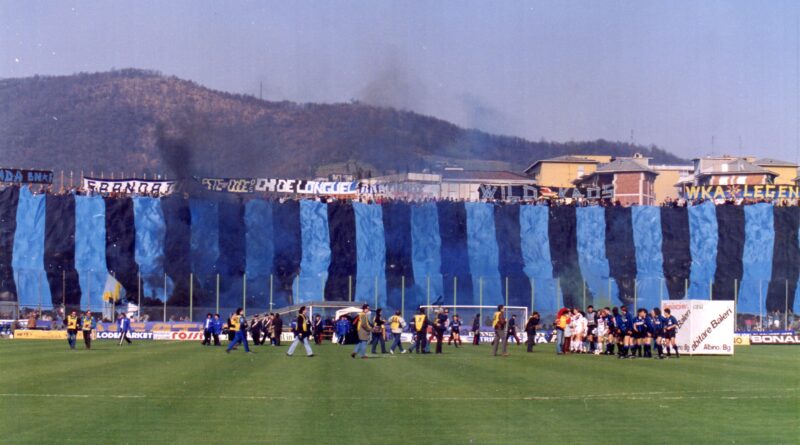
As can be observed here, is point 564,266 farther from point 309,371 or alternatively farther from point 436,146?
point 309,371

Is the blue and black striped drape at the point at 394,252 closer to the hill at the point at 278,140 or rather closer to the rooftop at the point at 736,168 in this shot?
the hill at the point at 278,140

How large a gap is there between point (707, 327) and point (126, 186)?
68072 mm

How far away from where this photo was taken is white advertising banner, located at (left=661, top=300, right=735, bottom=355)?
41.1 metres

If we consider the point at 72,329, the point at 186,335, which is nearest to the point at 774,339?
the point at 186,335

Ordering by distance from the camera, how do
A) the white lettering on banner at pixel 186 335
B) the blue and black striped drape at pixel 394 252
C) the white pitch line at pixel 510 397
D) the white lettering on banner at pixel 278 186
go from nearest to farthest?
the white pitch line at pixel 510 397 < the white lettering on banner at pixel 186 335 < the blue and black striped drape at pixel 394 252 < the white lettering on banner at pixel 278 186

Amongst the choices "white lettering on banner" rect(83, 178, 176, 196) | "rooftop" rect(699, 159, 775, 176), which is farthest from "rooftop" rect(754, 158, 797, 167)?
"white lettering on banner" rect(83, 178, 176, 196)

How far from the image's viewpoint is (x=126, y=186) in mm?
99000

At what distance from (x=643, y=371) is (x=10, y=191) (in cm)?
5700

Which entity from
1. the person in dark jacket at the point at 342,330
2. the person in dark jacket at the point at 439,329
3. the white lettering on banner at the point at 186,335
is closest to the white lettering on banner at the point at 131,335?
the white lettering on banner at the point at 186,335

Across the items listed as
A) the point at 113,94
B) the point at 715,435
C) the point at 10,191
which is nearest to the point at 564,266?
the point at 10,191

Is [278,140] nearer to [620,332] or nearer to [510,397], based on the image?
[620,332]

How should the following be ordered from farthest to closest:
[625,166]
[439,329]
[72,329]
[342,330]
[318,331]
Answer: [625,166]
[342,330]
[318,331]
[439,329]
[72,329]

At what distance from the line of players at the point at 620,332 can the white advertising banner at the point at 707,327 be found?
2.65 feet

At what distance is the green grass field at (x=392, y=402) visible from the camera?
1633 centimetres
